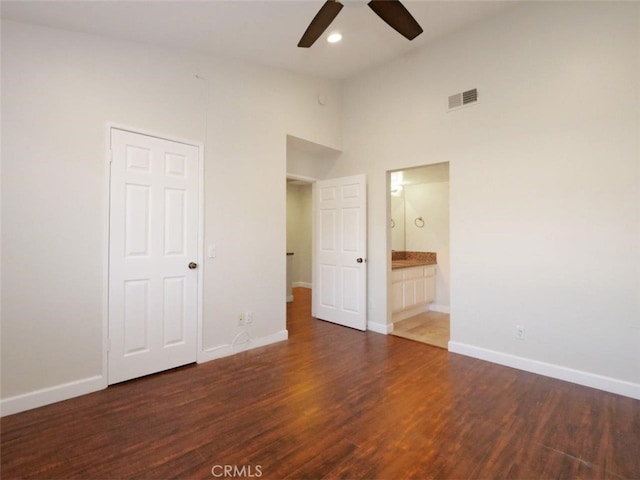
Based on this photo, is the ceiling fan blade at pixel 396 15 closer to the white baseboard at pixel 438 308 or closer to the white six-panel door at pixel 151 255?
the white six-panel door at pixel 151 255

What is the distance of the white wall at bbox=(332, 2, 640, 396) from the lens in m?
2.54

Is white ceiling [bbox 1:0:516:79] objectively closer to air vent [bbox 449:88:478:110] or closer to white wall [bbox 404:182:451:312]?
air vent [bbox 449:88:478:110]

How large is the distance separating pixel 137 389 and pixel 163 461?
102 cm

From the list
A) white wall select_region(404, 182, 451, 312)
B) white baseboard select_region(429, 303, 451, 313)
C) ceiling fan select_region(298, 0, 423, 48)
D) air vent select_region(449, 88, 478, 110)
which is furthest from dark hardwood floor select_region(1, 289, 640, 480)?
ceiling fan select_region(298, 0, 423, 48)

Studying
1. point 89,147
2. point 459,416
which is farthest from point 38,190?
point 459,416

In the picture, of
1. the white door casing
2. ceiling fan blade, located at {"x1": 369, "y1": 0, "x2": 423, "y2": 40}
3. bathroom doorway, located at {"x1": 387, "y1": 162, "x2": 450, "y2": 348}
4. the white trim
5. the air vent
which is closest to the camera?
ceiling fan blade, located at {"x1": 369, "y1": 0, "x2": 423, "y2": 40}

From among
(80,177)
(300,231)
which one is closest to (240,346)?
(80,177)

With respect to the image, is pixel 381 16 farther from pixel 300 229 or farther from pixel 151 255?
pixel 300 229

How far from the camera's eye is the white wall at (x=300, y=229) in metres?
7.95

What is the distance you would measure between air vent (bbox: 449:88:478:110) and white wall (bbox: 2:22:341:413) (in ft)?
7.41

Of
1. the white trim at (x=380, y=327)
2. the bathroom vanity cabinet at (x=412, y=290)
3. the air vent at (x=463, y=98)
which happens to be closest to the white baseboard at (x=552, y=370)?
the white trim at (x=380, y=327)

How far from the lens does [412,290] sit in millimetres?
4852

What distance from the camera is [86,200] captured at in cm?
247

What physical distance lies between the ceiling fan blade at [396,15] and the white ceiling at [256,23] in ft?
0.41
